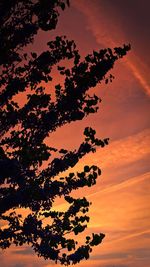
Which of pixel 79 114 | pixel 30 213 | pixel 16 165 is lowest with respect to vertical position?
pixel 30 213

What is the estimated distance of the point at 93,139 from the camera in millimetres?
17234

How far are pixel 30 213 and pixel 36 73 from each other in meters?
5.76

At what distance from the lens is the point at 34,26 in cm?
Result: 1717

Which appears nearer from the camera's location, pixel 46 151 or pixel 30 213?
pixel 46 151

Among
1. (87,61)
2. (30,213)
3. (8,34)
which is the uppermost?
(8,34)

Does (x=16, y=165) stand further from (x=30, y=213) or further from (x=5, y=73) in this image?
(x=5, y=73)

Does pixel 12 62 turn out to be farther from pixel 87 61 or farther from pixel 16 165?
pixel 16 165

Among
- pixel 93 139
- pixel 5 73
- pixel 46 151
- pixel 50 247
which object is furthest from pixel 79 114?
pixel 50 247

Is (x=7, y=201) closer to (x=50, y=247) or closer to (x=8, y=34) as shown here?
(x=50, y=247)

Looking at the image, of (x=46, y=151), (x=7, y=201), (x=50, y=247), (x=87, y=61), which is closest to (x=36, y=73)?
(x=87, y=61)

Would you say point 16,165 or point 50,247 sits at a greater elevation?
point 16,165

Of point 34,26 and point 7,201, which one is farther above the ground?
point 34,26

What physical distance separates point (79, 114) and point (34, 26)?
3.91 metres

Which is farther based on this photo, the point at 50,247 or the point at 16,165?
the point at 50,247
